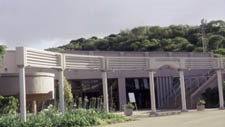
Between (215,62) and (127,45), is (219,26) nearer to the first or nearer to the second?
(127,45)

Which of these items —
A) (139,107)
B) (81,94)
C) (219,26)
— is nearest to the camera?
(81,94)

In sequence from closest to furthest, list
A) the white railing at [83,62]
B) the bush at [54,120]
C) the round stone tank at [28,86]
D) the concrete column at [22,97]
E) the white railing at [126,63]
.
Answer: the bush at [54,120], the concrete column at [22,97], the white railing at [83,62], the round stone tank at [28,86], the white railing at [126,63]

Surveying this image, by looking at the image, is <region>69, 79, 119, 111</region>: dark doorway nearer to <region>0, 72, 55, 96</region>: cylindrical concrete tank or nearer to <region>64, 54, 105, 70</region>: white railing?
<region>0, 72, 55, 96</region>: cylindrical concrete tank

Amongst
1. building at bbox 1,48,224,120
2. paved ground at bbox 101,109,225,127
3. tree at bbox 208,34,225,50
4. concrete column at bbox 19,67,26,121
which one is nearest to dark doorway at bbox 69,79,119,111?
building at bbox 1,48,224,120

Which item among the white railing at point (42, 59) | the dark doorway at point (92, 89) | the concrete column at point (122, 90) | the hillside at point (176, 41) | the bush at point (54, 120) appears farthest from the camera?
the hillside at point (176, 41)

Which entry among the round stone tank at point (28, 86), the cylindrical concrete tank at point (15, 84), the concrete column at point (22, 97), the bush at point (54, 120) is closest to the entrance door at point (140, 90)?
the round stone tank at point (28, 86)

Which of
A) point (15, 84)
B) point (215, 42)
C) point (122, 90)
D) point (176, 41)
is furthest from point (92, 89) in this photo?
point (215, 42)

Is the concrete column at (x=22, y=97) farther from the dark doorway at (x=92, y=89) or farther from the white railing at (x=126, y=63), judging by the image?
the dark doorway at (x=92, y=89)

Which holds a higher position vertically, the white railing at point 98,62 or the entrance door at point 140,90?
the white railing at point 98,62

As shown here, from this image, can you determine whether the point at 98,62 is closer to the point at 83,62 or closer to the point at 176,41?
the point at 83,62

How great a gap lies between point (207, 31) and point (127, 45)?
52.0ft

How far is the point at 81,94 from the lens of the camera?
32.0 m

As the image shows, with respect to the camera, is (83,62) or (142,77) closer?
(83,62)

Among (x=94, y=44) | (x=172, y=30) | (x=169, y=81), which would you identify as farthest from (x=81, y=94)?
(x=172, y=30)
